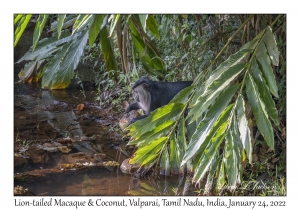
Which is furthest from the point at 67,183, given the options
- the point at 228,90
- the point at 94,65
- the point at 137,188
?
the point at 94,65

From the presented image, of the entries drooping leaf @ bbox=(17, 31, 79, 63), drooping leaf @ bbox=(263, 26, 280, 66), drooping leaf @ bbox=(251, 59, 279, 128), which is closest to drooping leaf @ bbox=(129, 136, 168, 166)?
drooping leaf @ bbox=(251, 59, 279, 128)

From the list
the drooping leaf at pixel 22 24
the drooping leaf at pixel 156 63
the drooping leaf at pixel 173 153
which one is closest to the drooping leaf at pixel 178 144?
the drooping leaf at pixel 173 153

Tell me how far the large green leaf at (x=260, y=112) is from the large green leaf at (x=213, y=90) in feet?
0.38

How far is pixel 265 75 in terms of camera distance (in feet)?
9.84

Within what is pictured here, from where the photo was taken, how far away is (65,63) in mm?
3922

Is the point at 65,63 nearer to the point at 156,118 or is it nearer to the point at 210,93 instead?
the point at 156,118

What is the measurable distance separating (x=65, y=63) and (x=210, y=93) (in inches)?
58.1

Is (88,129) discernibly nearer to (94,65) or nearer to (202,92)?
(94,65)

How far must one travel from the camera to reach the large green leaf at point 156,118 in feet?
11.0

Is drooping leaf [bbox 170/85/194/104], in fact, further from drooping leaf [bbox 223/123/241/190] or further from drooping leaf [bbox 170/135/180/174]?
drooping leaf [bbox 223/123/241/190]

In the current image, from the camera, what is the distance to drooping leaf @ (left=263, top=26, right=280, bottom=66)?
3088 mm

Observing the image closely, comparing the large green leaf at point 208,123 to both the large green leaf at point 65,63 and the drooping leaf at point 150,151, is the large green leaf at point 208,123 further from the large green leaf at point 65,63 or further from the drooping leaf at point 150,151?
the large green leaf at point 65,63

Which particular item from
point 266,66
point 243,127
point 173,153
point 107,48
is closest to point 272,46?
point 266,66

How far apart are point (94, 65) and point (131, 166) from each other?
2588 millimetres
